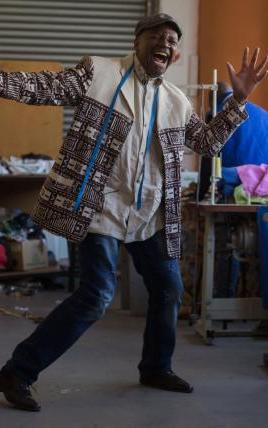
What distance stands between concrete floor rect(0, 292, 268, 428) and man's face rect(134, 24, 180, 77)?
136cm

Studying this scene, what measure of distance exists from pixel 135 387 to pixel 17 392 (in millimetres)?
609

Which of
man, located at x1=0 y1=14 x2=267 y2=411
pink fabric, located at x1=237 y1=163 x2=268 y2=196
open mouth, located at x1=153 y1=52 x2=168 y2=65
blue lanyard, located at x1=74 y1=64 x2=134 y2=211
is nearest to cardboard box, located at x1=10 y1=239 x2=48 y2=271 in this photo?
pink fabric, located at x1=237 y1=163 x2=268 y2=196

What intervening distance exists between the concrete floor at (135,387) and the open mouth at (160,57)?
140 centimetres

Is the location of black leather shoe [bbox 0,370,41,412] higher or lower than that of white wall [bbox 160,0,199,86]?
lower

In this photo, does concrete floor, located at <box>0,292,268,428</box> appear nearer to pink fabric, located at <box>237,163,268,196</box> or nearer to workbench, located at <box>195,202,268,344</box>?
workbench, located at <box>195,202,268,344</box>

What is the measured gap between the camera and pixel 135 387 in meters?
3.39

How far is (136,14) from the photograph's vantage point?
744 cm

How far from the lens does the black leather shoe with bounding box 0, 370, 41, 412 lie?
9.84 feet

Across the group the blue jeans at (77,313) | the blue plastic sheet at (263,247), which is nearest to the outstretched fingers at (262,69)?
the blue jeans at (77,313)

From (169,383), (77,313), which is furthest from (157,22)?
(169,383)

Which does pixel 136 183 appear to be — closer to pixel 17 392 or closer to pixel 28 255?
pixel 17 392

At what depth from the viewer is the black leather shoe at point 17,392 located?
3.00 metres

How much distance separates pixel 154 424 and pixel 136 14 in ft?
17.4

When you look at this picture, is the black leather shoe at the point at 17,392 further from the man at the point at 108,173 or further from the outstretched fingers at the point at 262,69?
the outstretched fingers at the point at 262,69
